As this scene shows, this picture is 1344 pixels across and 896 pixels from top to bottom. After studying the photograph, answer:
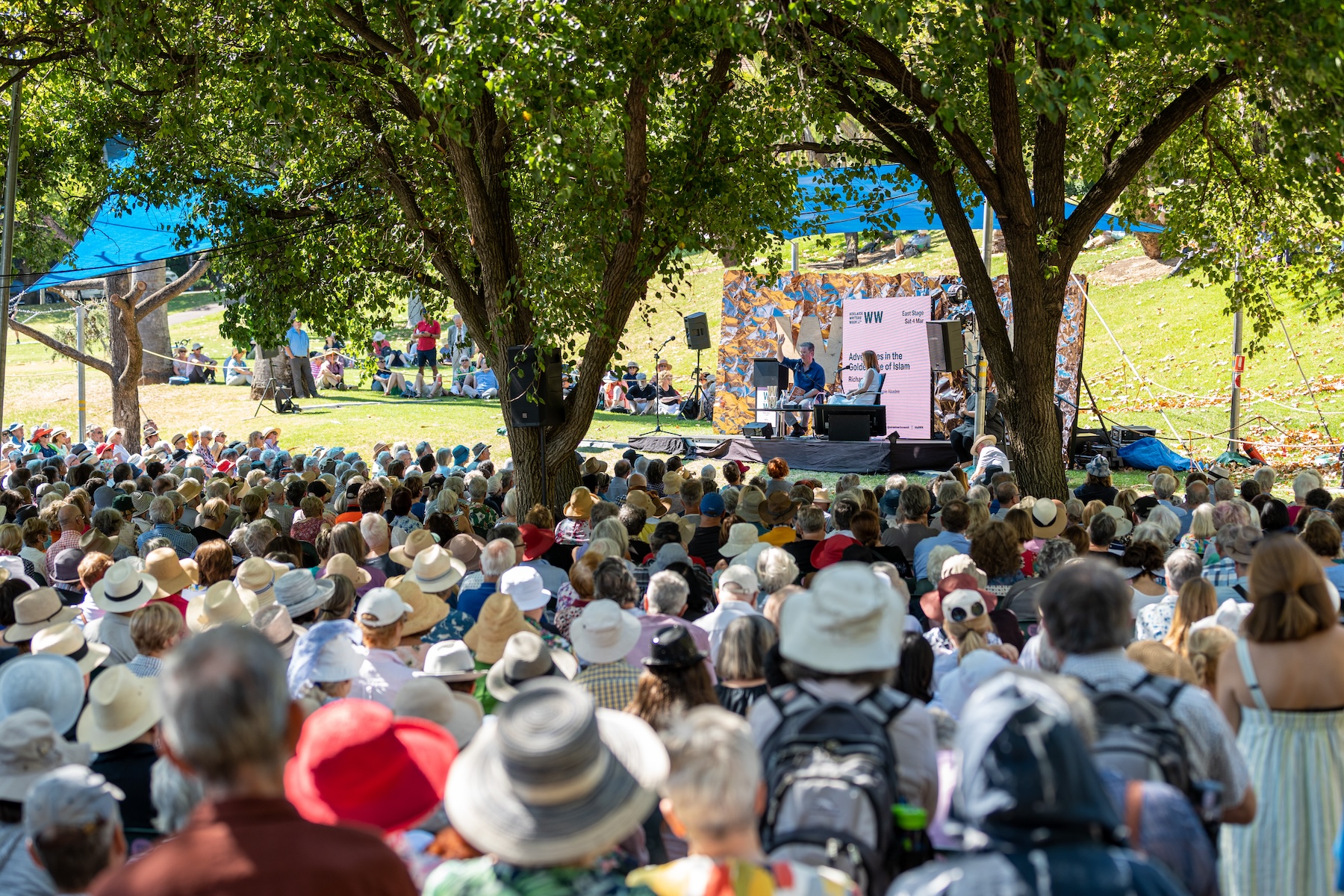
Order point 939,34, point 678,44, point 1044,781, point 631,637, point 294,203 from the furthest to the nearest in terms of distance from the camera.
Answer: point 294,203
point 678,44
point 939,34
point 631,637
point 1044,781

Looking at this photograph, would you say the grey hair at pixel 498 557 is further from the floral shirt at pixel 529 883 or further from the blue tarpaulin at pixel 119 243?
the blue tarpaulin at pixel 119 243

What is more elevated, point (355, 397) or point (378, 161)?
point (378, 161)

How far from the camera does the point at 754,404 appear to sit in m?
21.8

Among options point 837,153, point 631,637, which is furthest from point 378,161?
point 631,637

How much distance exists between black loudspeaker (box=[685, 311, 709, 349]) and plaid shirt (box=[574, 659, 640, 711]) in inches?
720

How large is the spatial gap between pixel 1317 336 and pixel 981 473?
14.1 m

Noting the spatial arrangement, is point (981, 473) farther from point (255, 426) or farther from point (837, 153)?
point (255, 426)

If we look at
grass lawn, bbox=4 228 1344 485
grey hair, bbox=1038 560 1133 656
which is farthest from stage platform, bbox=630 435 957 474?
grey hair, bbox=1038 560 1133 656

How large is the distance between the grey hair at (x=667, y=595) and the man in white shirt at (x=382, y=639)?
104 cm

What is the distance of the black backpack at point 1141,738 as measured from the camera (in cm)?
280

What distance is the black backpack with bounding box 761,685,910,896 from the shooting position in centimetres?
274

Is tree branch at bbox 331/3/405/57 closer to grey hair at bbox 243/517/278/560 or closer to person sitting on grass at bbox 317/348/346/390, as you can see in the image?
grey hair at bbox 243/517/278/560

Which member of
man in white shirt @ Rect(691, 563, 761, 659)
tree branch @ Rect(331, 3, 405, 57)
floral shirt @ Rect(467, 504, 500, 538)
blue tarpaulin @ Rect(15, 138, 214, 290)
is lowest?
floral shirt @ Rect(467, 504, 500, 538)

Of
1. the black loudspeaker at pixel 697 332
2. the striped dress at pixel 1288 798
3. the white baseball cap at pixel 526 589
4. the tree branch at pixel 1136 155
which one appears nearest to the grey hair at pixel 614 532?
the white baseball cap at pixel 526 589
